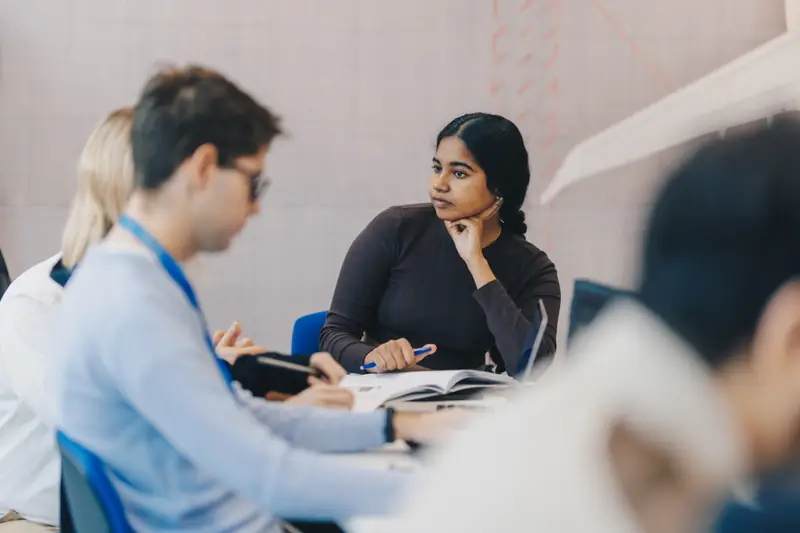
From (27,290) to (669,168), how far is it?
1145mm

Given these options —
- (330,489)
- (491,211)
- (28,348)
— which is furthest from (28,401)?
(491,211)

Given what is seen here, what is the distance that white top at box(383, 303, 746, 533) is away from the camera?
1.23 feet

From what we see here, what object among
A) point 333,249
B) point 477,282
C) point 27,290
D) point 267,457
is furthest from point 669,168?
point 333,249

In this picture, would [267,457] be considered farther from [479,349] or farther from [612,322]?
[479,349]

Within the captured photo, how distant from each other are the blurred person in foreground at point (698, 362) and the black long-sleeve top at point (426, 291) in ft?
4.79

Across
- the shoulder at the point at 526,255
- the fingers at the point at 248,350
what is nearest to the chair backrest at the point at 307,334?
the shoulder at the point at 526,255

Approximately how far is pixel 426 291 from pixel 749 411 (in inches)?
62.5

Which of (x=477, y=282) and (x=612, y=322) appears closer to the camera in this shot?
(x=612, y=322)

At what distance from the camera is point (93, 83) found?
284 centimetres

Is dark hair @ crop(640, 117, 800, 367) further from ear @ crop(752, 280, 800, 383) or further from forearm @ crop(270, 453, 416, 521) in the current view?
forearm @ crop(270, 453, 416, 521)

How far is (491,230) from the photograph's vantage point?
208cm

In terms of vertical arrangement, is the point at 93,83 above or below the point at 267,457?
above

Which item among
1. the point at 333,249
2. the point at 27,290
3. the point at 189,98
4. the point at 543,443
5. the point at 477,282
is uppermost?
the point at 189,98

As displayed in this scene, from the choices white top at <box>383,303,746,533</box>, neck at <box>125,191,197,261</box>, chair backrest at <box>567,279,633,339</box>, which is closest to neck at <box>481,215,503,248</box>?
chair backrest at <box>567,279,633,339</box>
